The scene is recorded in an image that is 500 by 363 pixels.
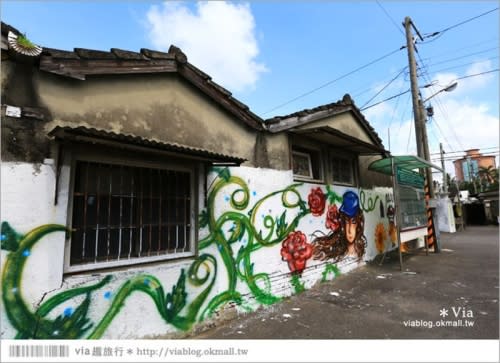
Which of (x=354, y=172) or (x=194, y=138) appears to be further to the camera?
(x=354, y=172)

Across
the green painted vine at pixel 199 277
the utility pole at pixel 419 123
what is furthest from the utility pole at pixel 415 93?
the green painted vine at pixel 199 277

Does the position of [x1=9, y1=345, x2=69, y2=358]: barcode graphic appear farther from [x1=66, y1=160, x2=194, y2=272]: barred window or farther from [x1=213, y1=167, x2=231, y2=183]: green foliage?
[x1=213, y1=167, x2=231, y2=183]: green foliage

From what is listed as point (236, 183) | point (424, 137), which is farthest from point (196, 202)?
point (424, 137)

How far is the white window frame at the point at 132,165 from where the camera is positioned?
299 centimetres

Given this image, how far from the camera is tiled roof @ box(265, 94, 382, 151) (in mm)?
5527

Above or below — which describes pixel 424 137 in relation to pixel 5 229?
above

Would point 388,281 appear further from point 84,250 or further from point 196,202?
point 84,250

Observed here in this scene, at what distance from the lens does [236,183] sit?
4.65 meters

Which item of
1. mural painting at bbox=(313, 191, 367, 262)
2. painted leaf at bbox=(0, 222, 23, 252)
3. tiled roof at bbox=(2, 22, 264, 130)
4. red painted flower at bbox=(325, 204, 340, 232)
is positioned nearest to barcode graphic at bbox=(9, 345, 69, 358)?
painted leaf at bbox=(0, 222, 23, 252)

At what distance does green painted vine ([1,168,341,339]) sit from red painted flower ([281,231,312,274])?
140 millimetres

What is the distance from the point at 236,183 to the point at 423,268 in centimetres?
607

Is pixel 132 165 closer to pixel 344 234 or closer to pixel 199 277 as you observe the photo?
pixel 199 277

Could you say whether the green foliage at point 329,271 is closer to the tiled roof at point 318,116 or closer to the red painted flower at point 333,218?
the red painted flower at point 333,218

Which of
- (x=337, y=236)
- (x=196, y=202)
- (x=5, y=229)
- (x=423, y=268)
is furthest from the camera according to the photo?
(x=423, y=268)
